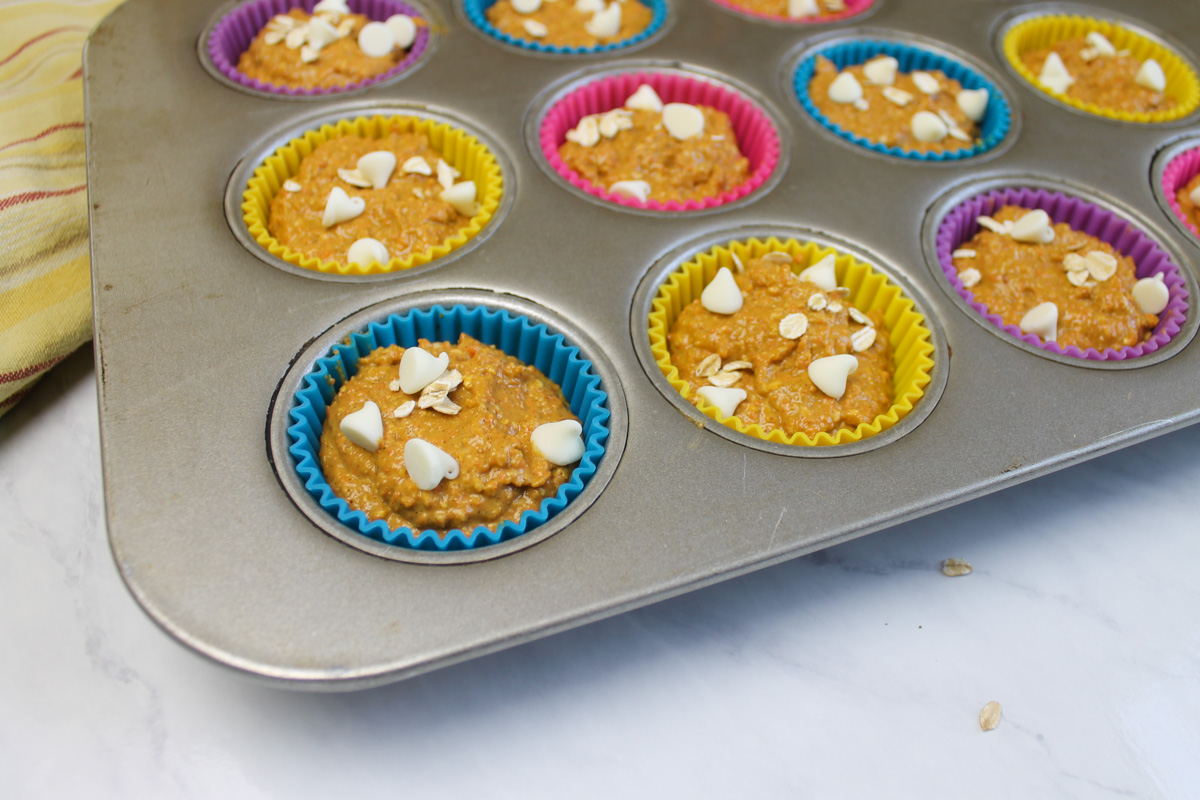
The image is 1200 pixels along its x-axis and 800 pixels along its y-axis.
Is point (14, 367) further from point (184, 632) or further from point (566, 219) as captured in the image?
point (566, 219)

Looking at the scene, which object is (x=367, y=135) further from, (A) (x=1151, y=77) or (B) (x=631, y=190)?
(A) (x=1151, y=77)

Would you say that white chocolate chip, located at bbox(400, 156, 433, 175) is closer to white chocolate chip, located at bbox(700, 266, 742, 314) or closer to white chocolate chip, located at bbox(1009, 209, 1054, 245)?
white chocolate chip, located at bbox(700, 266, 742, 314)

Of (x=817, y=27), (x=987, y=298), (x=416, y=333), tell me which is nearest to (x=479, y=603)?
(x=416, y=333)

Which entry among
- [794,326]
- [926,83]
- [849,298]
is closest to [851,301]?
[849,298]

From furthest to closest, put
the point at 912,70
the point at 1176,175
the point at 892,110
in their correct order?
the point at 912,70
the point at 892,110
the point at 1176,175

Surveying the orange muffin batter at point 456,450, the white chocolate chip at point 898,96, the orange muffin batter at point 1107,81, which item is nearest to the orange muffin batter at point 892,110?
the white chocolate chip at point 898,96
